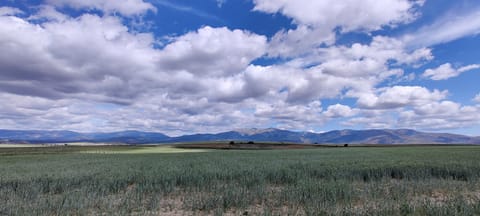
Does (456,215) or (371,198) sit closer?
(456,215)

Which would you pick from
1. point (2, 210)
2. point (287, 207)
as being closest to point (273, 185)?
point (287, 207)

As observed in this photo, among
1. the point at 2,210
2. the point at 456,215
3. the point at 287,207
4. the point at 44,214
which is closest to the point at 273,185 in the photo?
the point at 287,207

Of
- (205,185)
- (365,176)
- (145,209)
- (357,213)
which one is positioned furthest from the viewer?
(365,176)

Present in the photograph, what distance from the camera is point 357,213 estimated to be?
7.72 metres

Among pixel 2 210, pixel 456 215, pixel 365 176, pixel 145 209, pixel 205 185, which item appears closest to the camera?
pixel 456 215

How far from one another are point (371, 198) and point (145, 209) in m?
7.94

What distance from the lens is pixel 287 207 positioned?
9.47 m

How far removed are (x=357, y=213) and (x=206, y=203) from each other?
4836mm

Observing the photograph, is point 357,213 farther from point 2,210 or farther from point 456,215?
point 2,210

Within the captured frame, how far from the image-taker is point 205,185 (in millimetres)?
13820

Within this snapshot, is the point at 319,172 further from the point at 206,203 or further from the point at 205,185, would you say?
the point at 206,203

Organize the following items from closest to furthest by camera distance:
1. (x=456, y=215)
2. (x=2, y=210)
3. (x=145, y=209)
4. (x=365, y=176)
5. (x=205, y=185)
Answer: (x=456, y=215) < (x=2, y=210) < (x=145, y=209) < (x=205, y=185) < (x=365, y=176)

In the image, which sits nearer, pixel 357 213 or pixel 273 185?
pixel 357 213

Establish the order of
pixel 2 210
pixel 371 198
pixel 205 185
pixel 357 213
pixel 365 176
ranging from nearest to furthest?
pixel 357 213 < pixel 2 210 < pixel 371 198 < pixel 205 185 < pixel 365 176
